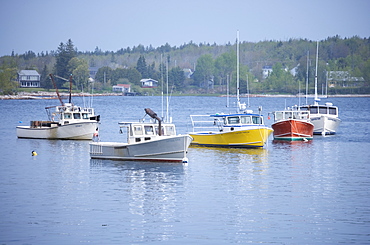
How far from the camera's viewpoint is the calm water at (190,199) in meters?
25.8

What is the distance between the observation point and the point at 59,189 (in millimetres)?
35344

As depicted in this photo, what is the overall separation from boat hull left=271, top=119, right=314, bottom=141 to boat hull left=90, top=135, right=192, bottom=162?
840 inches

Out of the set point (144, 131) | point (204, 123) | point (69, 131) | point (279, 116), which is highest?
point (144, 131)

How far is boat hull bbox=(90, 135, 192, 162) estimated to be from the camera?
42344mm

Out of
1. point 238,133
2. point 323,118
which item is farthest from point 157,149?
point 323,118

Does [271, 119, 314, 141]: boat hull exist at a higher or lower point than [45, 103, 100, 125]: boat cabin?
lower

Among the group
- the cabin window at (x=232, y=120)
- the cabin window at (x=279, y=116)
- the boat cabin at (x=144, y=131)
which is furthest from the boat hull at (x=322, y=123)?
the boat cabin at (x=144, y=131)

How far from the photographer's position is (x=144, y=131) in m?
43.4

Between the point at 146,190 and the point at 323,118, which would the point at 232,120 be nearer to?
the point at 323,118

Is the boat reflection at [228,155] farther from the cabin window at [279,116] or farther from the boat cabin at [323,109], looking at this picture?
the boat cabin at [323,109]

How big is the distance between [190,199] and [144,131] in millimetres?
11990

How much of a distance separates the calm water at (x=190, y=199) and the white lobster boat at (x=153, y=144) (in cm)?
61

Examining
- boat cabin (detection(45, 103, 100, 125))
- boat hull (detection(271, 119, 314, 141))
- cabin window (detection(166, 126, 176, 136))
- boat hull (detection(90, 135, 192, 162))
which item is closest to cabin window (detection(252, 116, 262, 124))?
boat hull (detection(271, 119, 314, 141))

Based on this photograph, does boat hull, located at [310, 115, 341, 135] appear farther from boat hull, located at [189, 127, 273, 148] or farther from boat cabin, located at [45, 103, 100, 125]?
boat cabin, located at [45, 103, 100, 125]
